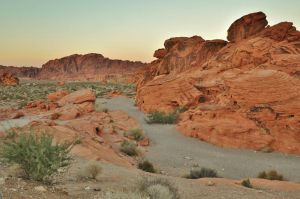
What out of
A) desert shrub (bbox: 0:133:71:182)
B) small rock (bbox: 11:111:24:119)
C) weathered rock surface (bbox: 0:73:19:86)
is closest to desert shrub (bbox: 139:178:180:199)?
desert shrub (bbox: 0:133:71:182)

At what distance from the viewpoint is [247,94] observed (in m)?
21.8

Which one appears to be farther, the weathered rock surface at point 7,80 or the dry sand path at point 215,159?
the weathered rock surface at point 7,80

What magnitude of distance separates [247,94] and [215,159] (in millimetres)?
5311

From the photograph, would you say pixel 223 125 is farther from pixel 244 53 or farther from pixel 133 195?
pixel 133 195

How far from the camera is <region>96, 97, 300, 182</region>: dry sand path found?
15883mm


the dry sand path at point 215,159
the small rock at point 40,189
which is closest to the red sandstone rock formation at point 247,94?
the dry sand path at point 215,159

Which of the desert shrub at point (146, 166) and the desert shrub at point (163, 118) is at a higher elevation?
the desert shrub at point (163, 118)

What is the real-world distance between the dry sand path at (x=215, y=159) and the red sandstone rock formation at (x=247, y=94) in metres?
0.94

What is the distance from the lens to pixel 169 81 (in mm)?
32969

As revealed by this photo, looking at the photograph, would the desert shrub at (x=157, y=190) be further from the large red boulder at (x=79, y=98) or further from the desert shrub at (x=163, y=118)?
the large red boulder at (x=79, y=98)

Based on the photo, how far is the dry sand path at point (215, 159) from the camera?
1588 cm

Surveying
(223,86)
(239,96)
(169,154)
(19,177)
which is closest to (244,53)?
(223,86)

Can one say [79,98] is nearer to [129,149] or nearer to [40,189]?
[129,149]

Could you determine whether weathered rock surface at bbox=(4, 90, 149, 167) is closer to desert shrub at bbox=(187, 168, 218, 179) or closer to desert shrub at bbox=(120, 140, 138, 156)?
desert shrub at bbox=(120, 140, 138, 156)
